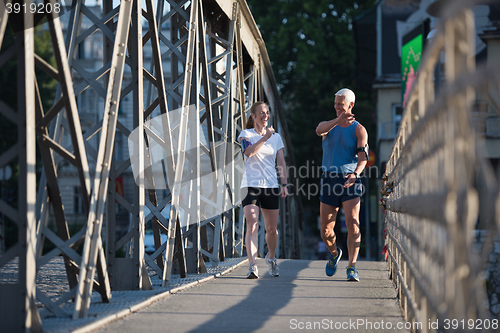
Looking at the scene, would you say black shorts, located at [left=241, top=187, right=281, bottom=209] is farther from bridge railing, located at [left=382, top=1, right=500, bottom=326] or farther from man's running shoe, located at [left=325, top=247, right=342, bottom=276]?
bridge railing, located at [left=382, top=1, right=500, bottom=326]

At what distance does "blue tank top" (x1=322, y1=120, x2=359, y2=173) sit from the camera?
6.46 m

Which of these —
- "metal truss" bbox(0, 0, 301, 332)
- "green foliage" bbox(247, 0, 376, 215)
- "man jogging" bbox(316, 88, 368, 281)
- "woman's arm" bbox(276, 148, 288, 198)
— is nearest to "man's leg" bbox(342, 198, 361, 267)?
"man jogging" bbox(316, 88, 368, 281)

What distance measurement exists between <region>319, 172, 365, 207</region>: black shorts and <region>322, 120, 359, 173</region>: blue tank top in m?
0.07

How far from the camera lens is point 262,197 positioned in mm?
6824

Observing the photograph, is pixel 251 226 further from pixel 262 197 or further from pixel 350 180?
pixel 350 180

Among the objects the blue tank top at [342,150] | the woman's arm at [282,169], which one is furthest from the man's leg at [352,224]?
the woman's arm at [282,169]

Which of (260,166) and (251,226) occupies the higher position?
(260,166)

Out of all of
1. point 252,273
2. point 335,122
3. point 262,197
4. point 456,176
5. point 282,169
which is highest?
point 335,122

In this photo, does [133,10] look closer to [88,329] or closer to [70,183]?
[88,329]

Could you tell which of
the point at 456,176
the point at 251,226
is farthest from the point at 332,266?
the point at 456,176

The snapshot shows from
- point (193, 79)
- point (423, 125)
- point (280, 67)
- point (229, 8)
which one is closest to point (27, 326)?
point (423, 125)

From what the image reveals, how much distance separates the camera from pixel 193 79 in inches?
281

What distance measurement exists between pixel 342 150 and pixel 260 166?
2.79ft

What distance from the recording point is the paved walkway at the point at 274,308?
12.6 ft
